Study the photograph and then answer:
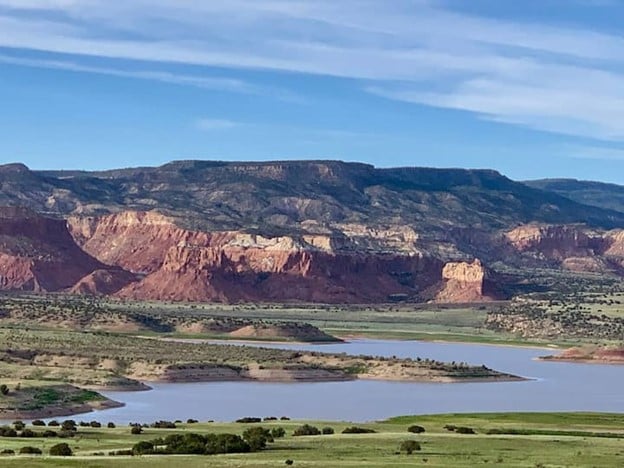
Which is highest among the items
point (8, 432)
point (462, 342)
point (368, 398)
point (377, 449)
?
point (377, 449)

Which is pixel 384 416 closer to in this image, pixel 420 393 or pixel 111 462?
pixel 420 393

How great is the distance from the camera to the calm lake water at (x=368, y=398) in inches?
2958

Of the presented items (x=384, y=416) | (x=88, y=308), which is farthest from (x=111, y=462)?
(x=88, y=308)

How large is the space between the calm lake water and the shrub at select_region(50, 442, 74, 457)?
25.0m

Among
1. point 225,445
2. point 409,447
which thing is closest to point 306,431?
point 409,447

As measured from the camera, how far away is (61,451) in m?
42.1

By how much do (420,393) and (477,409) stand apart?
13311mm

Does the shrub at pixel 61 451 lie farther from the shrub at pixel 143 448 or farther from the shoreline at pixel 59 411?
the shoreline at pixel 59 411

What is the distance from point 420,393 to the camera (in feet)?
307

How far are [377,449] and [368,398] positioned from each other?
4217 centimetres

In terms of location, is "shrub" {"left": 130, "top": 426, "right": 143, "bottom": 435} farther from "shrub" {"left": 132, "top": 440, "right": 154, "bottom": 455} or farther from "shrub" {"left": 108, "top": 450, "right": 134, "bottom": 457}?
"shrub" {"left": 108, "top": 450, "right": 134, "bottom": 457}

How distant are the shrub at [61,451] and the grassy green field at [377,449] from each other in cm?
42

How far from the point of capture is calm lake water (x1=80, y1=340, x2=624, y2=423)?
246ft

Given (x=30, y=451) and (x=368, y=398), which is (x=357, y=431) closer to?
(x=30, y=451)
